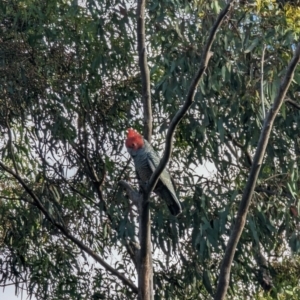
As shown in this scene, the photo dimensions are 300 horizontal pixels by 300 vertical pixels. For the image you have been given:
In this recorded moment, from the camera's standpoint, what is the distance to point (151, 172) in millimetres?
5867

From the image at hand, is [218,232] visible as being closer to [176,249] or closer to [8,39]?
[176,249]

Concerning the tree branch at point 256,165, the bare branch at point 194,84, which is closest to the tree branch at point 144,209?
the bare branch at point 194,84

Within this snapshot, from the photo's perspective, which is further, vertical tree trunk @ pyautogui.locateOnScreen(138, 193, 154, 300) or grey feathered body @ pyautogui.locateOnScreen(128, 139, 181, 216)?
grey feathered body @ pyautogui.locateOnScreen(128, 139, 181, 216)

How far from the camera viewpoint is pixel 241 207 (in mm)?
4293

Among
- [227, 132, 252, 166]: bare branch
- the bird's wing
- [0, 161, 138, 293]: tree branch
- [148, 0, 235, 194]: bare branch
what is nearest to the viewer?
[148, 0, 235, 194]: bare branch

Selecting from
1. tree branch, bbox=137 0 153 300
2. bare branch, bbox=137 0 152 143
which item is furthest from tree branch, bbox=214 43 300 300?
bare branch, bbox=137 0 152 143

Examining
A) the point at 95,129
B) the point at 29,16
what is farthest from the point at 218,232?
the point at 29,16

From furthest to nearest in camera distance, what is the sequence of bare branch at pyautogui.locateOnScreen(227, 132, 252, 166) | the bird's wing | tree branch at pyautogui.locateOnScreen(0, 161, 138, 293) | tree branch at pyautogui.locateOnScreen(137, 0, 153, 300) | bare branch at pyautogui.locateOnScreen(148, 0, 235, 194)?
tree branch at pyautogui.locateOnScreen(0, 161, 138, 293) → bare branch at pyautogui.locateOnScreen(227, 132, 252, 166) → the bird's wing → tree branch at pyautogui.locateOnScreen(137, 0, 153, 300) → bare branch at pyautogui.locateOnScreen(148, 0, 235, 194)

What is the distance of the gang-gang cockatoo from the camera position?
18.5 ft

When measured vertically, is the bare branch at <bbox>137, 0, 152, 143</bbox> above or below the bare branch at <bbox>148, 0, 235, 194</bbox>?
above

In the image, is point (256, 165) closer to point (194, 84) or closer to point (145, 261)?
point (194, 84)

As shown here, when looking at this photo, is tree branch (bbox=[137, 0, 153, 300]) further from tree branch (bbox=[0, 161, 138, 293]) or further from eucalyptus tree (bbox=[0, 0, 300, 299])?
tree branch (bbox=[0, 161, 138, 293])

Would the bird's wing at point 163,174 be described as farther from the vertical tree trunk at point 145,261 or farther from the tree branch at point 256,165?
the tree branch at point 256,165

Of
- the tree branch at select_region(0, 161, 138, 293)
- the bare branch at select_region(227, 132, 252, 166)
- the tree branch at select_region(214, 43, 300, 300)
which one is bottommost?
the tree branch at select_region(214, 43, 300, 300)
